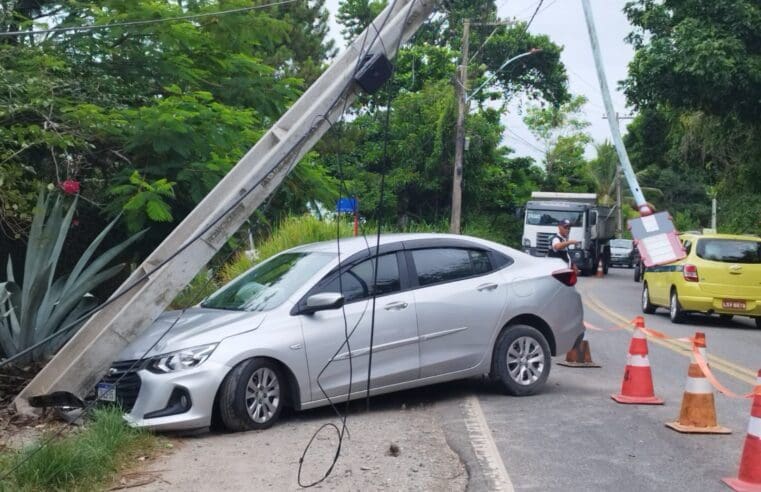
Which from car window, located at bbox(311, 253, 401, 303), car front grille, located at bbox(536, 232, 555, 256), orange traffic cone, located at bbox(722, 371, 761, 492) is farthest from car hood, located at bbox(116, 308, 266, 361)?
car front grille, located at bbox(536, 232, 555, 256)

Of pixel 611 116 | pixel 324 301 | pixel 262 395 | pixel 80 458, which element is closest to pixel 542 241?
pixel 611 116

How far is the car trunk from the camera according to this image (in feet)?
55.9

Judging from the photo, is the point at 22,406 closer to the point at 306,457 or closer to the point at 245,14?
the point at 306,457

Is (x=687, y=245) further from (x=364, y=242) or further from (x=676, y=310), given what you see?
(x=364, y=242)

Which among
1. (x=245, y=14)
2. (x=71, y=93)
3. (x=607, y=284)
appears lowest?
(x=607, y=284)

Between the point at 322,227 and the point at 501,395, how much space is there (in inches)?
334

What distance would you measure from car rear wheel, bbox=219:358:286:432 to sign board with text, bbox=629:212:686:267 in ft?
11.6

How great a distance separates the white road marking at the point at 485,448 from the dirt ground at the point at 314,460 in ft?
0.65

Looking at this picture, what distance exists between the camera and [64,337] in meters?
9.86

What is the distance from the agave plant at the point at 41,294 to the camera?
30.3ft

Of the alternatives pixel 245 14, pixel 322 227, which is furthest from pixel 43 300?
pixel 322 227

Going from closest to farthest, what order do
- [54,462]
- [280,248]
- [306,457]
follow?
[54,462] < [306,457] < [280,248]

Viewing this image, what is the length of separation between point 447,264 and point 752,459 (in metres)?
3.81

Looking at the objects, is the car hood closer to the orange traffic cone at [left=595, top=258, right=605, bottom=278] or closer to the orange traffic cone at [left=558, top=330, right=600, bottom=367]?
the orange traffic cone at [left=558, top=330, right=600, bottom=367]
